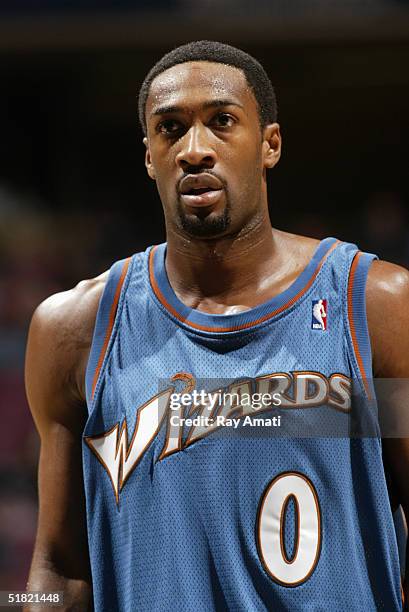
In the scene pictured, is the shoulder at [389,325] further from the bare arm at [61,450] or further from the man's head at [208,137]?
the bare arm at [61,450]

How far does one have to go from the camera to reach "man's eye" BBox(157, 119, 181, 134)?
2.03 m

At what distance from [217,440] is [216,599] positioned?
297mm

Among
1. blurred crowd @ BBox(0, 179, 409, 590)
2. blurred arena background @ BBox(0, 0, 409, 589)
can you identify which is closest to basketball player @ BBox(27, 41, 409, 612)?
blurred crowd @ BBox(0, 179, 409, 590)

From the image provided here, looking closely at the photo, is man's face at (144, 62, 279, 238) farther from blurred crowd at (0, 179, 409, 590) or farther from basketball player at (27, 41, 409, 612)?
blurred crowd at (0, 179, 409, 590)

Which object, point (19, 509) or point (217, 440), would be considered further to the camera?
point (19, 509)

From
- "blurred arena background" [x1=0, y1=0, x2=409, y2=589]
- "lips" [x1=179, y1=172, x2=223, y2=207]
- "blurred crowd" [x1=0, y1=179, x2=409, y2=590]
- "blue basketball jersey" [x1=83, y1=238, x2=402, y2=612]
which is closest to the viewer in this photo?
"blue basketball jersey" [x1=83, y1=238, x2=402, y2=612]

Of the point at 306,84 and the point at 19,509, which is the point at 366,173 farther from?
the point at 19,509

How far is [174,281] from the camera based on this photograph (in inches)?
84.4

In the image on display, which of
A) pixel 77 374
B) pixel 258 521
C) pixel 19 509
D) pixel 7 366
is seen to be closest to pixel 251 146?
pixel 77 374

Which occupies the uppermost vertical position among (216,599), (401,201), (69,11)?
(69,11)

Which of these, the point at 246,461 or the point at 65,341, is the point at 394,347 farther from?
the point at 65,341

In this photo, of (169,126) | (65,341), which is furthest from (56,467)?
(169,126)

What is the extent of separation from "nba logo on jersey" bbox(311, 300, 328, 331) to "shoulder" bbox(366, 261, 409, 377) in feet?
0.28

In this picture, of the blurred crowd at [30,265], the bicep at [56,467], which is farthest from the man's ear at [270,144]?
the blurred crowd at [30,265]
